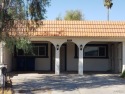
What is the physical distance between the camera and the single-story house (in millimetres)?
25734

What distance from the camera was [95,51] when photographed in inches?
1192

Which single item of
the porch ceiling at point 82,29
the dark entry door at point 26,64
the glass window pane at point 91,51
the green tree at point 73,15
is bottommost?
the dark entry door at point 26,64

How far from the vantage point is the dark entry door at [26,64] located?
96.7 ft

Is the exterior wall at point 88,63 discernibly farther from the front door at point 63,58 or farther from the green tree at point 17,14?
the green tree at point 17,14

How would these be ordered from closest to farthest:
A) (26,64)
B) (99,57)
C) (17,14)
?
(17,14)
(26,64)
(99,57)

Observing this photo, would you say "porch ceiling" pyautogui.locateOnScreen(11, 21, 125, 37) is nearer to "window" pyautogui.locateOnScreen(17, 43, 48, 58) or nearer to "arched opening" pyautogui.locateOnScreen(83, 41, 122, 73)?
"arched opening" pyautogui.locateOnScreen(83, 41, 122, 73)

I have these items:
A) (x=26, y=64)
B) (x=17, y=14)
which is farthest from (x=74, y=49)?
(x=17, y=14)

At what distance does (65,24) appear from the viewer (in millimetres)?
26938

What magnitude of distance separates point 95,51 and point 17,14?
14472mm

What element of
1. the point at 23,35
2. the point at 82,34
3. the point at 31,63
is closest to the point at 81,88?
the point at 23,35

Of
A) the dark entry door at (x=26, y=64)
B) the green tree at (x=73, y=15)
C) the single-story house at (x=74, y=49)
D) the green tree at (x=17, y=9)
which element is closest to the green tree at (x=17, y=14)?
the green tree at (x=17, y=9)

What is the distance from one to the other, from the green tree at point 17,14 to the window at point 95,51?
502 inches

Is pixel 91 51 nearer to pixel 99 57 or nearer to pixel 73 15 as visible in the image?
pixel 99 57

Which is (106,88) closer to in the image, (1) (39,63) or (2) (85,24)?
(2) (85,24)
